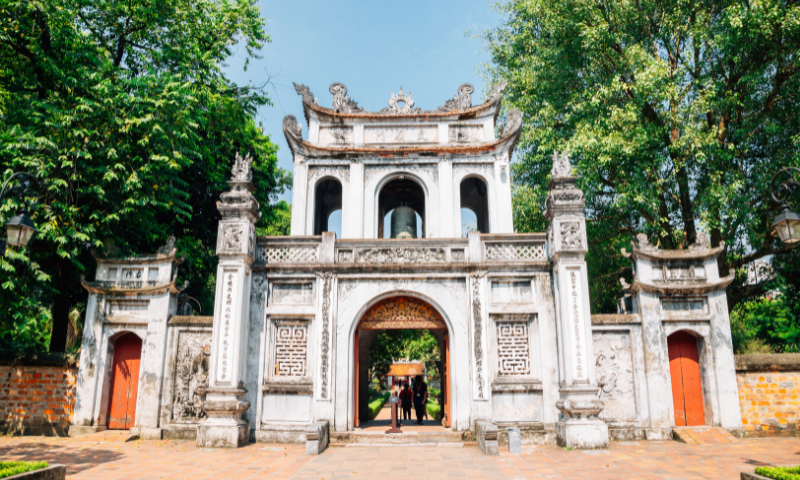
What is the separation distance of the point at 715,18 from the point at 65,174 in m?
17.8

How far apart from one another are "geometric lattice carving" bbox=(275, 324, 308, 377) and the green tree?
4.43m

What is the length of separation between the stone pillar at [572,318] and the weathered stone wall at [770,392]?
12.4ft

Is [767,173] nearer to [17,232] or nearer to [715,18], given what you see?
[715,18]

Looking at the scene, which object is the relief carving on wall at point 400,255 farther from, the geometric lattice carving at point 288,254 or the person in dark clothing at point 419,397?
Answer: the person in dark clothing at point 419,397

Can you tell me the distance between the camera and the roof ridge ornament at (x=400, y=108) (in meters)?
14.7

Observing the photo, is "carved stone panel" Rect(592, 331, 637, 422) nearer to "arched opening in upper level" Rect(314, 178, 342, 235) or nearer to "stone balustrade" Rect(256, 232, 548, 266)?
"stone balustrade" Rect(256, 232, 548, 266)

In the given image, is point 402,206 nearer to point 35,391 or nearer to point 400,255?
point 400,255

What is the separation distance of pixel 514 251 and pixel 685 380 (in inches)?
184

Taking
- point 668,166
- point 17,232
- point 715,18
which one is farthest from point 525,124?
point 17,232

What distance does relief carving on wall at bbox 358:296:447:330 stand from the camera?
38.3ft

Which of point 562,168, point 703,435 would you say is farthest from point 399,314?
point 703,435

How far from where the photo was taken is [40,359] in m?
11.5

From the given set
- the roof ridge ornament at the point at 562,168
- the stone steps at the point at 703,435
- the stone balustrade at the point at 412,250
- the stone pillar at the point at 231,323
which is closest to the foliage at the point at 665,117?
the roof ridge ornament at the point at 562,168

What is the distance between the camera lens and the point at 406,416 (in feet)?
55.6
